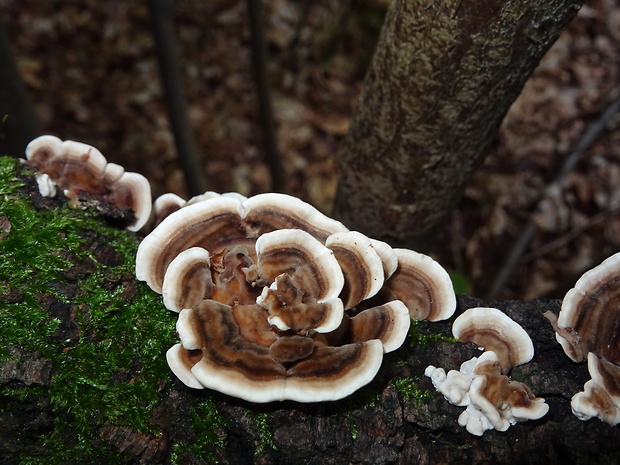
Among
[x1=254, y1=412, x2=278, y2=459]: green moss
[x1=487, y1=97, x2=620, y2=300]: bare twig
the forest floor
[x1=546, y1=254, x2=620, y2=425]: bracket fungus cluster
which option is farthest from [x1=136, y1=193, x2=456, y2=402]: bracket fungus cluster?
the forest floor

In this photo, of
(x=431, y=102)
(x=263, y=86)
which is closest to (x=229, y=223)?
(x=431, y=102)

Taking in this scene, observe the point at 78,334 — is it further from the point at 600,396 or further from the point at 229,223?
the point at 600,396

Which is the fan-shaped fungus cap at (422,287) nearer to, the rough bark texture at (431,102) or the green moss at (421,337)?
the green moss at (421,337)

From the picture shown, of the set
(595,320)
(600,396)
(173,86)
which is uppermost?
(595,320)

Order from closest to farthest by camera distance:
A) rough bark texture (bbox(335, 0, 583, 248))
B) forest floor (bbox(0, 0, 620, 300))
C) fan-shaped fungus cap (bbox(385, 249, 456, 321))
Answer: rough bark texture (bbox(335, 0, 583, 248)) < fan-shaped fungus cap (bbox(385, 249, 456, 321)) < forest floor (bbox(0, 0, 620, 300))

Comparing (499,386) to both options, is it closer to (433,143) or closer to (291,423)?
(291,423)

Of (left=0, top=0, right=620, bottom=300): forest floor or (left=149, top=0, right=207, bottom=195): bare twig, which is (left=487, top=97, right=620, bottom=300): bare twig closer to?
(left=0, top=0, right=620, bottom=300): forest floor

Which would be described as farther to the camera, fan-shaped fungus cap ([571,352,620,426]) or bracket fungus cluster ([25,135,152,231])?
bracket fungus cluster ([25,135,152,231])

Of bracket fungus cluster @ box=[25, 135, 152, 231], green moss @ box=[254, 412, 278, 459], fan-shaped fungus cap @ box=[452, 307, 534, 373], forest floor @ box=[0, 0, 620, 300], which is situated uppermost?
fan-shaped fungus cap @ box=[452, 307, 534, 373]
